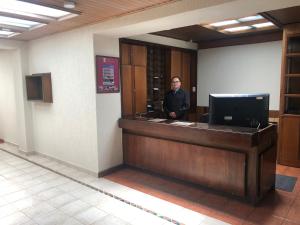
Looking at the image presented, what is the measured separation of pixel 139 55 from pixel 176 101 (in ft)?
3.72

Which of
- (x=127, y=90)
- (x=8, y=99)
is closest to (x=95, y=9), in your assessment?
(x=127, y=90)

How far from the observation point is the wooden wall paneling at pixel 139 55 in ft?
15.0

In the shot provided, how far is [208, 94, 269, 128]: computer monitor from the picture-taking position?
308cm

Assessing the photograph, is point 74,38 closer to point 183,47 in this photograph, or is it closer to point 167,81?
point 167,81

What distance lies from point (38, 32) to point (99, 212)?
3254mm

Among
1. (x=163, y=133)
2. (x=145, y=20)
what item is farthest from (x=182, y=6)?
(x=163, y=133)

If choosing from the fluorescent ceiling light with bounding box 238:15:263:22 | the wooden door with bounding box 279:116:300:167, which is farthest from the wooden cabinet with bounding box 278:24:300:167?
the fluorescent ceiling light with bounding box 238:15:263:22

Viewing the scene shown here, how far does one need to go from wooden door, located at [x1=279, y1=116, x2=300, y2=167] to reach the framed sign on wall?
10.1 feet

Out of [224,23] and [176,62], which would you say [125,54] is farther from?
[224,23]

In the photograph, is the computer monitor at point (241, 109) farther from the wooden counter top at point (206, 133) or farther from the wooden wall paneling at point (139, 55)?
the wooden wall paneling at point (139, 55)

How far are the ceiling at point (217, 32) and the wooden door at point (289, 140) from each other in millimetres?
1680

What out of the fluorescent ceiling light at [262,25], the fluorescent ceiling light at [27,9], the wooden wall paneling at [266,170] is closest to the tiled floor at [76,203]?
the wooden wall paneling at [266,170]

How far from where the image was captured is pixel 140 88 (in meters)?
4.77

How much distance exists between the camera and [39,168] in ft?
15.0
